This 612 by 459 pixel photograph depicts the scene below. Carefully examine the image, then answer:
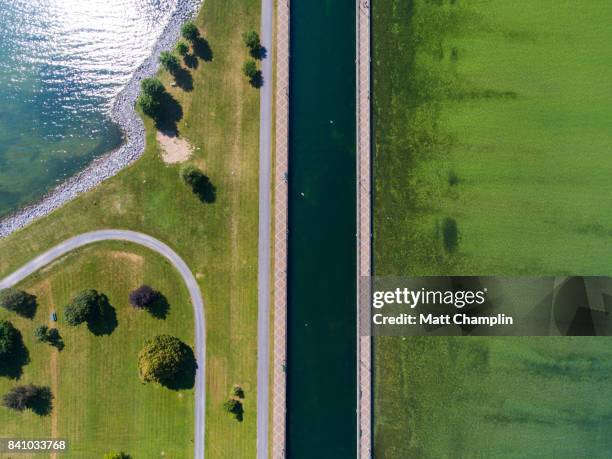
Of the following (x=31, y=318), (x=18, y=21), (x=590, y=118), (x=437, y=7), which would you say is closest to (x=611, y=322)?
(x=590, y=118)

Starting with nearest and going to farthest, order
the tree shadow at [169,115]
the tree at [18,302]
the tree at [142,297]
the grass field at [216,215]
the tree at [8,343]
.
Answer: the tree at [8,343] < the tree at [18,302] < the tree at [142,297] < the grass field at [216,215] < the tree shadow at [169,115]

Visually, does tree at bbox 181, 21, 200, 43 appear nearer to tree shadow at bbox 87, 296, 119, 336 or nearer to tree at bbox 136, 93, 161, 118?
tree at bbox 136, 93, 161, 118

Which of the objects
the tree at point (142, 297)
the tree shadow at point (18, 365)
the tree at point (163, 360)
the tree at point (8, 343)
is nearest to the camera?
the tree at point (163, 360)

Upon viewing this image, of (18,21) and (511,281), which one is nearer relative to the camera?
(511,281)

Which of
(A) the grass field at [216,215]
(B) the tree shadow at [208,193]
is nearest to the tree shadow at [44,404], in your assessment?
(A) the grass field at [216,215]

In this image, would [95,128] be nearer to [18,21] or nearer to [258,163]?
[18,21]

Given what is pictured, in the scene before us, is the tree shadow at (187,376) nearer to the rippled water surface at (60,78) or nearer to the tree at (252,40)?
the rippled water surface at (60,78)
